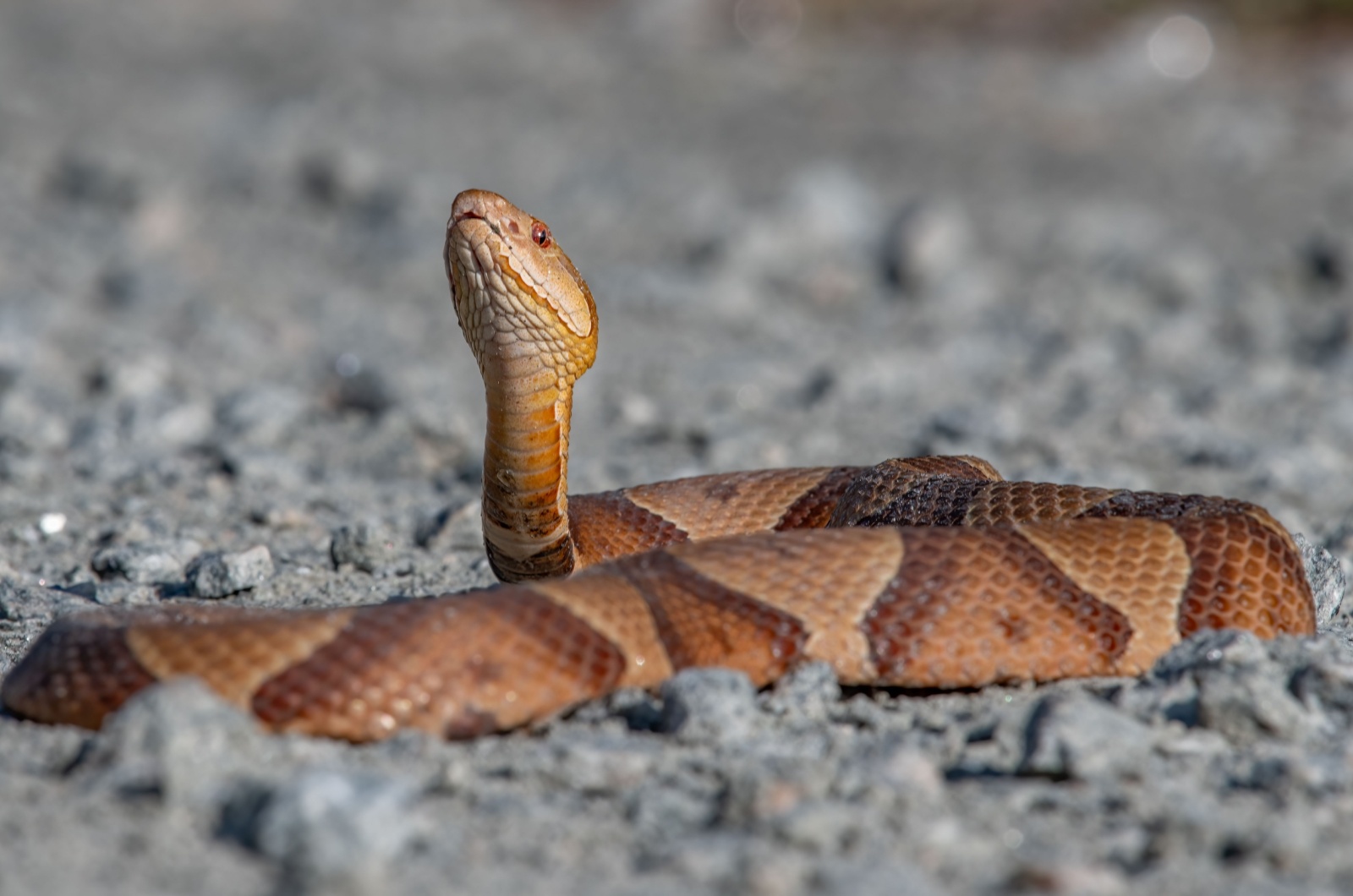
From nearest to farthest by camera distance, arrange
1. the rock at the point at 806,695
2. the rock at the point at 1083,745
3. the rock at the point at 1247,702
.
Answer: the rock at the point at 1083,745
the rock at the point at 1247,702
the rock at the point at 806,695

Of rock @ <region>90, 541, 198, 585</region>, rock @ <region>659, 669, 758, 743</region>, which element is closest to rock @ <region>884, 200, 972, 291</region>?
rock @ <region>90, 541, 198, 585</region>

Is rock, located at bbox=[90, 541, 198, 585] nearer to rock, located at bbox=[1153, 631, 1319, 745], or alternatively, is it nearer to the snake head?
the snake head

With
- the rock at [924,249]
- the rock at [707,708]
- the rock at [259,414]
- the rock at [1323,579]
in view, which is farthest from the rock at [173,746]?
the rock at [924,249]

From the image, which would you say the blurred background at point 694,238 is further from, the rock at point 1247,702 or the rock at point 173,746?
the rock at point 173,746

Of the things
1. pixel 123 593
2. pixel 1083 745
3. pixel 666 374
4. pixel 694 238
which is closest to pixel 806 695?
pixel 1083 745

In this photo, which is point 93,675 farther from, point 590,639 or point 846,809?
point 846,809
